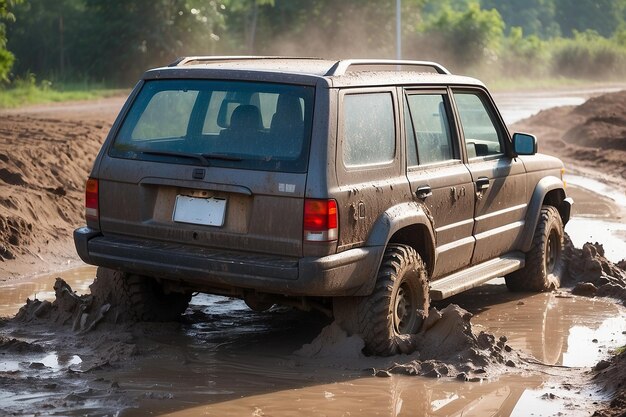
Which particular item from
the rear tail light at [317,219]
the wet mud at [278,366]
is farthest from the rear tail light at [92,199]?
the rear tail light at [317,219]

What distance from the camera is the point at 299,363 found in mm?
6668

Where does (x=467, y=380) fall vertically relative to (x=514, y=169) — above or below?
below

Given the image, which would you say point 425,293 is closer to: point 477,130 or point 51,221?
point 477,130

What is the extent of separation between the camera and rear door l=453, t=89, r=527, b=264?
314 inches

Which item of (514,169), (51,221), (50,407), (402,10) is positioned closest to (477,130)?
(514,169)

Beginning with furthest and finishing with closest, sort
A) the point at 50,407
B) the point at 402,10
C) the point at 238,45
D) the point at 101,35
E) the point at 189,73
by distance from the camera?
the point at 402,10 < the point at 238,45 < the point at 101,35 < the point at 189,73 < the point at 50,407

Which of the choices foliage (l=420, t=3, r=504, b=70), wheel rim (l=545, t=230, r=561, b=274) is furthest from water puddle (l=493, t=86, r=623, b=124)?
wheel rim (l=545, t=230, r=561, b=274)

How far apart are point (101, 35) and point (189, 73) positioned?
1465 inches

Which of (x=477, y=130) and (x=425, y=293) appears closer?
(x=425, y=293)

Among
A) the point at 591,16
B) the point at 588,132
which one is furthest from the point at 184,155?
the point at 591,16

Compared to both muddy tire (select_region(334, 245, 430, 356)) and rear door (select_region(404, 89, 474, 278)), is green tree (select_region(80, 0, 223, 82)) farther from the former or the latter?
muddy tire (select_region(334, 245, 430, 356))

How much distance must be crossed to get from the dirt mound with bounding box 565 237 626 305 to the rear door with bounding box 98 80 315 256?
3.87 metres

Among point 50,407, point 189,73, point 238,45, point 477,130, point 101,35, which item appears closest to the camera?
point 50,407

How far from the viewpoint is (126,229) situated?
21.9 ft
